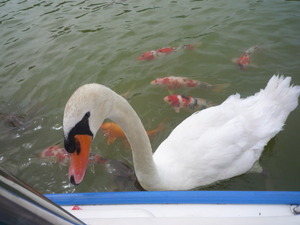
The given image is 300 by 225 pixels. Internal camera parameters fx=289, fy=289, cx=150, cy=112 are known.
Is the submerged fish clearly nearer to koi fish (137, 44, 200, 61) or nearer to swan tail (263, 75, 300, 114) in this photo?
swan tail (263, 75, 300, 114)

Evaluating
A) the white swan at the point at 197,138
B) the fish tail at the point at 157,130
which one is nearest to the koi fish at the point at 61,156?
the fish tail at the point at 157,130

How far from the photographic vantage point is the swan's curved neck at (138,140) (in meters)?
2.46

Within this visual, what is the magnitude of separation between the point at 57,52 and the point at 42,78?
110 centimetres

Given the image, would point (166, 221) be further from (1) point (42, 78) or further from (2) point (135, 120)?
(1) point (42, 78)

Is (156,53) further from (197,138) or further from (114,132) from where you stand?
(197,138)

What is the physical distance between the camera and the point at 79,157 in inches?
88.2

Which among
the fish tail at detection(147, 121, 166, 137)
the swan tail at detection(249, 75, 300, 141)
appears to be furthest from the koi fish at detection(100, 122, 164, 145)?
the swan tail at detection(249, 75, 300, 141)

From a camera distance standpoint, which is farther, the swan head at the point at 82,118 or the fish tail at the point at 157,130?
the fish tail at the point at 157,130

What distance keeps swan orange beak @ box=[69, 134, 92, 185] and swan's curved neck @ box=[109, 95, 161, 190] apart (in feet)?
1.17

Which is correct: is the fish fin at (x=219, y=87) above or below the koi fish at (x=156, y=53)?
below

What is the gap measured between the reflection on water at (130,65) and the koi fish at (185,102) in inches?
10.2

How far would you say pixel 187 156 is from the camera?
9.93ft

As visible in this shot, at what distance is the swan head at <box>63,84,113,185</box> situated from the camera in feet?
6.68

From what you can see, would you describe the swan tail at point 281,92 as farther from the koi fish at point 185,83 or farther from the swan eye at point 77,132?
the swan eye at point 77,132
